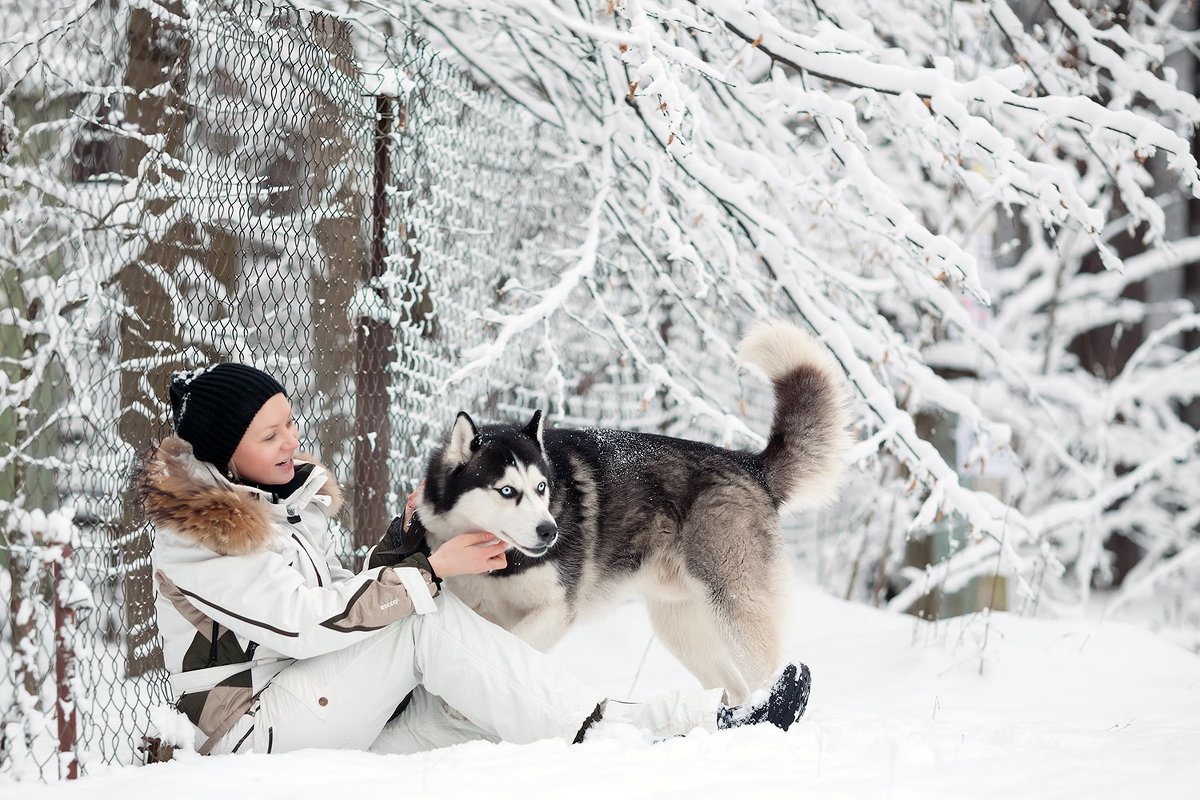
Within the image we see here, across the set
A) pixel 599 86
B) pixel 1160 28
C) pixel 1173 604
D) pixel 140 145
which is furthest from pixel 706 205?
pixel 1173 604

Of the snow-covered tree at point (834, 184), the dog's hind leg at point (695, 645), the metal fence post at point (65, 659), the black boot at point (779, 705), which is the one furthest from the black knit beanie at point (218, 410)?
the dog's hind leg at point (695, 645)

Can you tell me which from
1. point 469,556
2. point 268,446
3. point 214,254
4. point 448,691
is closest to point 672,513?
point 469,556

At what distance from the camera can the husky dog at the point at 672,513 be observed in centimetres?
283

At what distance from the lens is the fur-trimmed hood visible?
2148 millimetres

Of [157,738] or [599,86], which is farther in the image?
[599,86]

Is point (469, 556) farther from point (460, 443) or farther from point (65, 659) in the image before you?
point (65, 659)

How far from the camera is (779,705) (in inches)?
93.8

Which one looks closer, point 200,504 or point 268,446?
point 200,504

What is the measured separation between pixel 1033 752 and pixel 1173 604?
7857mm

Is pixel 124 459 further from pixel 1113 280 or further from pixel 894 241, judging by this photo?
pixel 1113 280

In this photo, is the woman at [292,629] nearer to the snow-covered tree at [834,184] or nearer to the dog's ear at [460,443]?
the dog's ear at [460,443]

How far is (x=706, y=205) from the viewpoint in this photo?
378 centimetres

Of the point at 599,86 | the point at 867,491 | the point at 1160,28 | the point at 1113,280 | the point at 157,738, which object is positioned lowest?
the point at 867,491

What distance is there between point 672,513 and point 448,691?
3.10 ft
